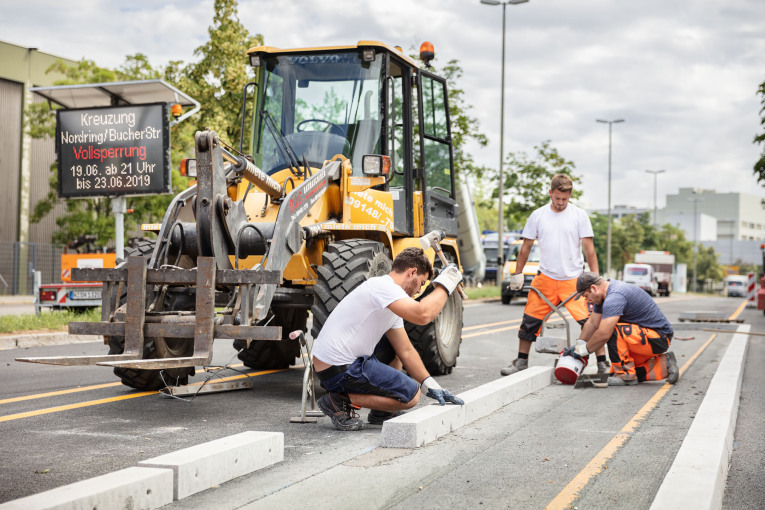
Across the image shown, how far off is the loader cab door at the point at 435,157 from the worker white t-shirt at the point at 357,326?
12.4 ft

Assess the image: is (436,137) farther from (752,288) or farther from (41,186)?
(752,288)

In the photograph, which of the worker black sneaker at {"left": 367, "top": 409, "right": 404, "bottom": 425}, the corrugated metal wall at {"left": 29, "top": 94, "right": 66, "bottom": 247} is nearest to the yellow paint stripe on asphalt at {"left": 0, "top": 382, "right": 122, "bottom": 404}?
the worker black sneaker at {"left": 367, "top": 409, "right": 404, "bottom": 425}

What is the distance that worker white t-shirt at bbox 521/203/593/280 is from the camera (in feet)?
29.4

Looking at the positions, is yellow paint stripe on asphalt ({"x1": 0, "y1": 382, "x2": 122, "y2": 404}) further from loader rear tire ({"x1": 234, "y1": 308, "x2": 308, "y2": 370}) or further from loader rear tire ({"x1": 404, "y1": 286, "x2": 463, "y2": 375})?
loader rear tire ({"x1": 404, "y1": 286, "x2": 463, "y2": 375})

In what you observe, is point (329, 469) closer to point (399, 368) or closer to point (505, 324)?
point (399, 368)

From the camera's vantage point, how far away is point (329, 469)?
16.0 feet

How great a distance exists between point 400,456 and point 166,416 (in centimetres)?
226

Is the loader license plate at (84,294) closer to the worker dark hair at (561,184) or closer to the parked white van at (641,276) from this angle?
the worker dark hair at (561,184)

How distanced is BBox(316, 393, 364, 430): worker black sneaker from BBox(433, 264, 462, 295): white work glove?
3.57 feet

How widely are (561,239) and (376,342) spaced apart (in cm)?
360

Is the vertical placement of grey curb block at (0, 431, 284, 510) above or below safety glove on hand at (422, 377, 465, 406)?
below

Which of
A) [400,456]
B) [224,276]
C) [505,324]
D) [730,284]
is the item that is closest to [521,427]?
[400,456]

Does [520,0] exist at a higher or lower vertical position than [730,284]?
higher

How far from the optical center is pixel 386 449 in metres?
5.47
